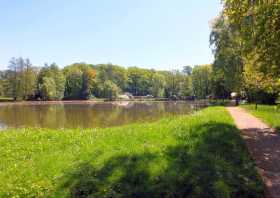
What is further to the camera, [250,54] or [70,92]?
[70,92]

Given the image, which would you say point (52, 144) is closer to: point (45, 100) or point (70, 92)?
point (45, 100)

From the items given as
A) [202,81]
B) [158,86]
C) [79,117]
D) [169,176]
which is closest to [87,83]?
[158,86]

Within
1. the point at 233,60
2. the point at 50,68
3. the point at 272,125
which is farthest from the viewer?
the point at 50,68

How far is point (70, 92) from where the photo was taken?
382 feet

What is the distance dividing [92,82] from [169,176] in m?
116

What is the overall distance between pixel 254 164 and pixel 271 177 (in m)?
1.00

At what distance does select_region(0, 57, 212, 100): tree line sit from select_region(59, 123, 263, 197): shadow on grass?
2952 inches

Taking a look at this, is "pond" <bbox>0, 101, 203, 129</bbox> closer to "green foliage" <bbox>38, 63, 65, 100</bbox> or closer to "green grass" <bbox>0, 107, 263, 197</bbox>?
"green grass" <bbox>0, 107, 263, 197</bbox>

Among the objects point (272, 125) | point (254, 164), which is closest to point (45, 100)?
point (272, 125)

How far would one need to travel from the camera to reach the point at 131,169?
7477 mm

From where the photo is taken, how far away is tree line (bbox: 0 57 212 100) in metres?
101

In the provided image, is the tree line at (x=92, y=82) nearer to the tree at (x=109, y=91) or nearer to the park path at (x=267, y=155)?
the tree at (x=109, y=91)

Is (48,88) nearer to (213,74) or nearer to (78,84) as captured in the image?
(78,84)

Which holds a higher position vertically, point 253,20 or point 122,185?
point 253,20
